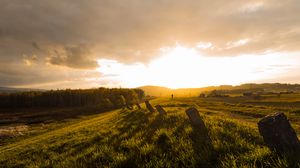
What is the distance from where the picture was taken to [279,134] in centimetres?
720

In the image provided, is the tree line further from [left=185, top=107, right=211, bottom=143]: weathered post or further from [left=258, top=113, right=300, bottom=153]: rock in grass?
[left=258, top=113, right=300, bottom=153]: rock in grass

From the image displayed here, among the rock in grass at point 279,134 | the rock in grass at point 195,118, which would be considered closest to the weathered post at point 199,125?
the rock in grass at point 195,118

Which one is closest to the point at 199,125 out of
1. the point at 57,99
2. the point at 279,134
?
the point at 279,134

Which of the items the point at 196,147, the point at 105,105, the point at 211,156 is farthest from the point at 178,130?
the point at 105,105

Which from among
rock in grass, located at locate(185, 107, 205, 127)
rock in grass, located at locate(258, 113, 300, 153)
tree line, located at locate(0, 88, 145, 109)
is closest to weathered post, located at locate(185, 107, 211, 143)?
rock in grass, located at locate(185, 107, 205, 127)

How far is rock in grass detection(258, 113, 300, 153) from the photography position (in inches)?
277

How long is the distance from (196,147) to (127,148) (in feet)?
11.5

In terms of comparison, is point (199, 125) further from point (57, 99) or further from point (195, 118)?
point (57, 99)

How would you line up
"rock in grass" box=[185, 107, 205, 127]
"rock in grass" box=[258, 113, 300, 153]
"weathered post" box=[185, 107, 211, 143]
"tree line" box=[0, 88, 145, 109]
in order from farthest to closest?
1. "tree line" box=[0, 88, 145, 109]
2. "rock in grass" box=[185, 107, 205, 127]
3. "weathered post" box=[185, 107, 211, 143]
4. "rock in grass" box=[258, 113, 300, 153]

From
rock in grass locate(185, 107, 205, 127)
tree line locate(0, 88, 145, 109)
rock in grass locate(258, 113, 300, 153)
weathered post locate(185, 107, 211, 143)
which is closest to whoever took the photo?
rock in grass locate(258, 113, 300, 153)

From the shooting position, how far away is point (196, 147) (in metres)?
8.62

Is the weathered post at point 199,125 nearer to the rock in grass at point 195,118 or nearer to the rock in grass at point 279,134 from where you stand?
the rock in grass at point 195,118

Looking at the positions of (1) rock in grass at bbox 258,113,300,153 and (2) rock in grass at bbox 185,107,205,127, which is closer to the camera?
(1) rock in grass at bbox 258,113,300,153

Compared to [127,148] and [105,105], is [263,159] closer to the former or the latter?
[127,148]
